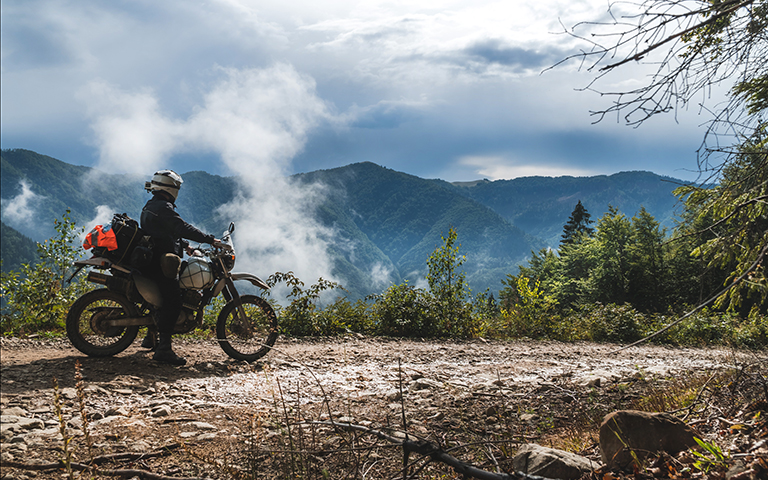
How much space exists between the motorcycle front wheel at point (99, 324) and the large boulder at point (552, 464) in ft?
15.6

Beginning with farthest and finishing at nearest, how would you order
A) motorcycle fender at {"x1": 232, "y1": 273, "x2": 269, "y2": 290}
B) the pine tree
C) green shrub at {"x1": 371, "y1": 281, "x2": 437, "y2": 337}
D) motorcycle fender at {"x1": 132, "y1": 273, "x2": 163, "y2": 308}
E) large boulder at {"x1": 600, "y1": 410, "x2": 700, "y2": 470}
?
1. the pine tree
2. green shrub at {"x1": 371, "y1": 281, "x2": 437, "y2": 337}
3. motorcycle fender at {"x1": 232, "y1": 273, "x2": 269, "y2": 290}
4. motorcycle fender at {"x1": 132, "y1": 273, "x2": 163, "y2": 308}
5. large boulder at {"x1": 600, "y1": 410, "x2": 700, "y2": 470}

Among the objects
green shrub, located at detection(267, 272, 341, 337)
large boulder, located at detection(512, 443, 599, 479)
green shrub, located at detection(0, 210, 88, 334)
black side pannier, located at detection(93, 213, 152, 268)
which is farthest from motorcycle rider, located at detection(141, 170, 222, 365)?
large boulder, located at detection(512, 443, 599, 479)

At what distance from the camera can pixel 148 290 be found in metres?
5.30

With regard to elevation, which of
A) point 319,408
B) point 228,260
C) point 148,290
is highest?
point 228,260

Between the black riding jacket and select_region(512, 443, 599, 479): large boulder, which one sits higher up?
the black riding jacket

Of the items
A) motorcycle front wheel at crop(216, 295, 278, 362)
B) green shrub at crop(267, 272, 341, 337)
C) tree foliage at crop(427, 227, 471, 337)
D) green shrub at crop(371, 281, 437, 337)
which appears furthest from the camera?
tree foliage at crop(427, 227, 471, 337)

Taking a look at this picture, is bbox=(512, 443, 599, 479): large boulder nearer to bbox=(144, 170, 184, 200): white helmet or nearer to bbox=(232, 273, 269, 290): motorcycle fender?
bbox=(232, 273, 269, 290): motorcycle fender

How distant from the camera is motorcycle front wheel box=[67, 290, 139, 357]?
5.03 metres

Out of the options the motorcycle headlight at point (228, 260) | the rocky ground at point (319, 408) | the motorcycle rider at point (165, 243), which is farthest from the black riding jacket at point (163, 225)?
the rocky ground at point (319, 408)

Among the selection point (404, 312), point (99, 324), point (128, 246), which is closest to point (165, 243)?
point (128, 246)

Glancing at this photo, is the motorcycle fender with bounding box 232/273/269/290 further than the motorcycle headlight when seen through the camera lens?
Answer: Yes

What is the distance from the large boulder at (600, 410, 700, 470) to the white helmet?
529 centimetres

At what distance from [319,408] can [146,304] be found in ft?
9.26

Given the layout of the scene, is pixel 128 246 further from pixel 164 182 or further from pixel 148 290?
pixel 164 182
